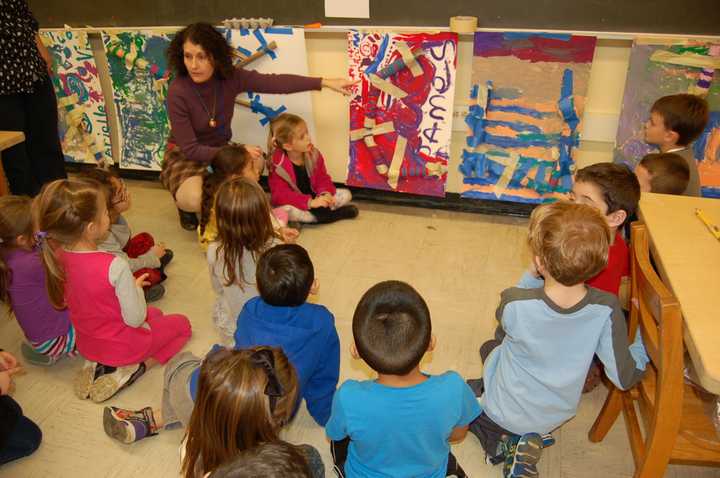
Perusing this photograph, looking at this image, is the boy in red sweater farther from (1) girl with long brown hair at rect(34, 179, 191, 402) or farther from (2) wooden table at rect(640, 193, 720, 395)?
(1) girl with long brown hair at rect(34, 179, 191, 402)

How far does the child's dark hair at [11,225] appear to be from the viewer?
199 centimetres

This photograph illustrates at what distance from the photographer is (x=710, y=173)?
A: 2.79 metres

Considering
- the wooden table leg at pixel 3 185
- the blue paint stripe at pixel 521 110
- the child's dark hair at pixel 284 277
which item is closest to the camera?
the child's dark hair at pixel 284 277

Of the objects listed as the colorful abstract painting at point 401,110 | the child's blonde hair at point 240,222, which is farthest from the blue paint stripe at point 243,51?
the child's blonde hair at point 240,222

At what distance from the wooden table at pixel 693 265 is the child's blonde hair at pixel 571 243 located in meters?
0.21

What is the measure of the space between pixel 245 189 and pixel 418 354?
1.01 meters

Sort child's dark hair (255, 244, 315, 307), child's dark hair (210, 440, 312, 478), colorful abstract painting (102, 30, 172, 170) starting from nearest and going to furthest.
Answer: child's dark hair (210, 440, 312, 478) → child's dark hair (255, 244, 315, 307) → colorful abstract painting (102, 30, 172, 170)

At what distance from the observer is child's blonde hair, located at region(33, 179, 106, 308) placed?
185 cm

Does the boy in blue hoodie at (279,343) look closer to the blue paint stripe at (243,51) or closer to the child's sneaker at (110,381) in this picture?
the child's sneaker at (110,381)

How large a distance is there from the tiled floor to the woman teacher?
34 centimetres

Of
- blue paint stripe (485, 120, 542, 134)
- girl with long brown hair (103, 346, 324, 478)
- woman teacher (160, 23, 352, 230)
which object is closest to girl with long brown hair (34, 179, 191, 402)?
girl with long brown hair (103, 346, 324, 478)

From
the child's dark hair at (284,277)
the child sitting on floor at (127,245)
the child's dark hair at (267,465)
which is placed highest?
the child's dark hair at (267,465)

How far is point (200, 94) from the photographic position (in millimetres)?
3137

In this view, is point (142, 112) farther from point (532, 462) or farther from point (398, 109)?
point (532, 462)
